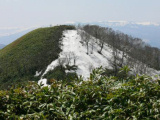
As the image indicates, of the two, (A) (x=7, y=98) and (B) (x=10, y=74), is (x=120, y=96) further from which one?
(B) (x=10, y=74)

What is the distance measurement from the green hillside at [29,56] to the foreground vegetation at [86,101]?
47.4m

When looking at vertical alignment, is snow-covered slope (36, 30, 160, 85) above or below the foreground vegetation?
below

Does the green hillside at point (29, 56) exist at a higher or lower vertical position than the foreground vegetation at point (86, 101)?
lower

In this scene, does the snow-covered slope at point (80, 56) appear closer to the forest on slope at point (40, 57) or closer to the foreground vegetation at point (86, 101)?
the forest on slope at point (40, 57)

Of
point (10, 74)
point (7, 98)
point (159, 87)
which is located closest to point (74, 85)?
point (7, 98)

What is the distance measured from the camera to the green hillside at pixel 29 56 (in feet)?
175

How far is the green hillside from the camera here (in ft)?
175

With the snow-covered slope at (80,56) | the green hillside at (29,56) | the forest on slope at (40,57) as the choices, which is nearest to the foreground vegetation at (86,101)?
the forest on slope at (40,57)

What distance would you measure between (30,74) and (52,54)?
509 inches

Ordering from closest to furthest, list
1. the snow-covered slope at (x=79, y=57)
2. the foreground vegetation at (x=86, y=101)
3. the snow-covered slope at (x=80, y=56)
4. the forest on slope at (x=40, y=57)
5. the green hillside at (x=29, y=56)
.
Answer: the foreground vegetation at (x=86, y=101) < the green hillside at (x=29, y=56) < the forest on slope at (x=40, y=57) < the snow-covered slope at (x=79, y=57) < the snow-covered slope at (x=80, y=56)

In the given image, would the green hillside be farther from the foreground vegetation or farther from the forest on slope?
the foreground vegetation

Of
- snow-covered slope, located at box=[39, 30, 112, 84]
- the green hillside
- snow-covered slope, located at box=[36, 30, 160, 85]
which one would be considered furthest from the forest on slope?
snow-covered slope, located at box=[39, 30, 112, 84]

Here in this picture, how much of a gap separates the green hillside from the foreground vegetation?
47.4m

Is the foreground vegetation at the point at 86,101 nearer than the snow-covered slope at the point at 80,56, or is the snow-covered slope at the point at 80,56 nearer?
the foreground vegetation at the point at 86,101
